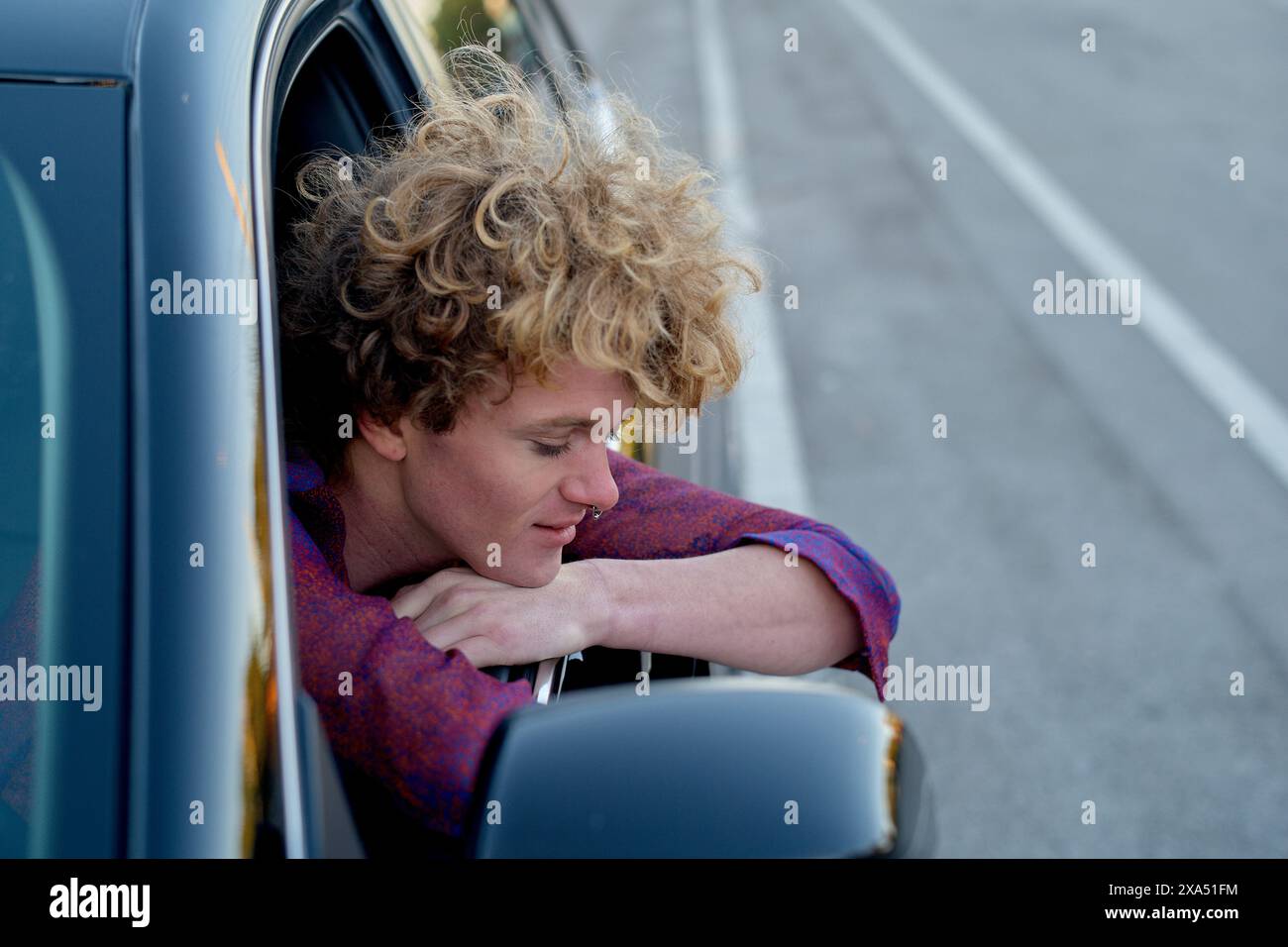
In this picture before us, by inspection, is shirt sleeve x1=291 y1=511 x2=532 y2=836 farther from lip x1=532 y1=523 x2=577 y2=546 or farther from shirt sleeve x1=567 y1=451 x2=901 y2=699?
shirt sleeve x1=567 y1=451 x2=901 y2=699

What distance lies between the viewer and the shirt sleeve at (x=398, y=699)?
1.37m

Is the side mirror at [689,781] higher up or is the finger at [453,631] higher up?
the finger at [453,631]

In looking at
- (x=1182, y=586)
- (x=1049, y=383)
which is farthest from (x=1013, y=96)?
(x=1182, y=586)

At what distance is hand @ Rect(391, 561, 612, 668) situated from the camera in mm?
1662

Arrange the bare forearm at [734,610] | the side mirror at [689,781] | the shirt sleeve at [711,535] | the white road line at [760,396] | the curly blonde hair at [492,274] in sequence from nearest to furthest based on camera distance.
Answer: the side mirror at [689,781], the curly blonde hair at [492,274], the bare forearm at [734,610], the shirt sleeve at [711,535], the white road line at [760,396]

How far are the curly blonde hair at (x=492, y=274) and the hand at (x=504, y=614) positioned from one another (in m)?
0.21

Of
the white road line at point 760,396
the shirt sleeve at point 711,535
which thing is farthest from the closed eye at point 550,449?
the white road line at point 760,396

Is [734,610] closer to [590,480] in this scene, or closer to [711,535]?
[711,535]

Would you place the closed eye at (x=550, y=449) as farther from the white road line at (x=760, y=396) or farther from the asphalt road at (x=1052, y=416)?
the white road line at (x=760, y=396)

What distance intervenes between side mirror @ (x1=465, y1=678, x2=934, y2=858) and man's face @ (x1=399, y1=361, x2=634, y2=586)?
515 millimetres

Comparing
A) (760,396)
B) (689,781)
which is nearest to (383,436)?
(689,781)

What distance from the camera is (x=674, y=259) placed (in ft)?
5.73

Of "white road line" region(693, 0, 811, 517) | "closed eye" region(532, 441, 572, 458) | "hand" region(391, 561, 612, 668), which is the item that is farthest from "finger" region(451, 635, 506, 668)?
"white road line" region(693, 0, 811, 517)

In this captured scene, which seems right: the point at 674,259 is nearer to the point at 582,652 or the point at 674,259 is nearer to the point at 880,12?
the point at 582,652
